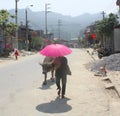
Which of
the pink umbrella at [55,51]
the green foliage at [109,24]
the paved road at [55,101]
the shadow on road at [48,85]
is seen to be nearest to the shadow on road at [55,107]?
the paved road at [55,101]

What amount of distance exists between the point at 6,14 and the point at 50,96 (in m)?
42.2

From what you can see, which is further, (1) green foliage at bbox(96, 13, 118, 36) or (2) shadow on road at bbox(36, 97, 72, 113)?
(1) green foliage at bbox(96, 13, 118, 36)

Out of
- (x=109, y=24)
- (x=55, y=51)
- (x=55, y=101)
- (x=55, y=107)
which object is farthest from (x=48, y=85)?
(x=109, y=24)

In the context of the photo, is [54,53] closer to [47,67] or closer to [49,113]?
[49,113]

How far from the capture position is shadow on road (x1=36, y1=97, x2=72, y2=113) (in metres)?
11.4

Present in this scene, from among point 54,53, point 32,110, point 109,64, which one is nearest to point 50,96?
point 54,53

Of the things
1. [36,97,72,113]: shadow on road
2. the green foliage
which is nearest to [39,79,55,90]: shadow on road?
[36,97,72,113]: shadow on road

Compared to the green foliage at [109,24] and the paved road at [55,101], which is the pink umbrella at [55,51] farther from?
the green foliage at [109,24]

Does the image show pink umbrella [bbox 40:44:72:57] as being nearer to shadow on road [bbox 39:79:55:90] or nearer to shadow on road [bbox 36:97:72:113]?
shadow on road [bbox 36:97:72:113]

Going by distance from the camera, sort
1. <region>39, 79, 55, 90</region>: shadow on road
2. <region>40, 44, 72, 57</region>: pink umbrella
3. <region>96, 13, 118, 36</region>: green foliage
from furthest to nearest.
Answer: <region>96, 13, 118, 36</region>: green foliage → <region>39, 79, 55, 90</region>: shadow on road → <region>40, 44, 72, 57</region>: pink umbrella

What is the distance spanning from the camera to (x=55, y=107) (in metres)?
11.9

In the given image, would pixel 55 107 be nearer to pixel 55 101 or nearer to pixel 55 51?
pixel 55 101

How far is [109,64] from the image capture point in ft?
89.1

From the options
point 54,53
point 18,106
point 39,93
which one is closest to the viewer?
point 18,106
